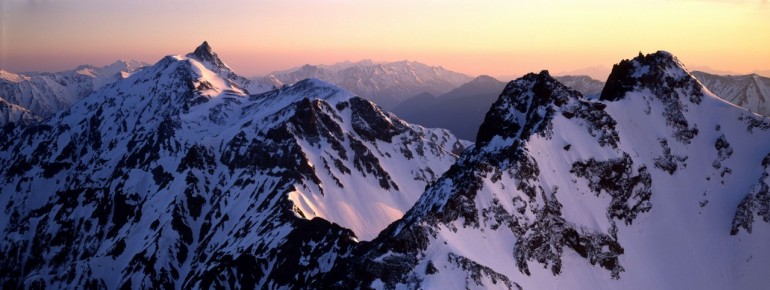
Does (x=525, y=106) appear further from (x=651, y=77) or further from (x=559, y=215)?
(x=651, y=77)

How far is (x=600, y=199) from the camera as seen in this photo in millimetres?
125312

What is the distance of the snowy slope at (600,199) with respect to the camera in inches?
3853

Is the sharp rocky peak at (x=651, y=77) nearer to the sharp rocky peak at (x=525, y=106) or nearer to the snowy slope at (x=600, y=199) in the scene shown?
the snowy slope at (x=600, y=199)

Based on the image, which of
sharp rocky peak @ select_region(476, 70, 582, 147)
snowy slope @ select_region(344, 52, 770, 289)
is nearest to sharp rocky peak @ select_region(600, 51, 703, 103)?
snowy slope @ select_region(344, 52, 770, 289)

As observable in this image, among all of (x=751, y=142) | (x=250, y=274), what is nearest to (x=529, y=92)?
(x=751, y=142)

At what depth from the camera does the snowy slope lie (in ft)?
321

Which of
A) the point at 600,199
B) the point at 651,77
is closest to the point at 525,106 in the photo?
the point at 600,199

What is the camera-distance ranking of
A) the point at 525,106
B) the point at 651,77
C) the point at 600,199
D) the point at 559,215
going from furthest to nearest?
the point at 651,77 → the point at 525,106 → the point at 600,199 → the point at 559,215

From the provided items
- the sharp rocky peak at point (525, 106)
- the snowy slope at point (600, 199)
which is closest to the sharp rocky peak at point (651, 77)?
the snowy slope at point (600, 199)

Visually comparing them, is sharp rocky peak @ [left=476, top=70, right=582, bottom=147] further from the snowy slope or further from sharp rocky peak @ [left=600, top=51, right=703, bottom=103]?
sharp rocky peak @ [left=600, top=51, right=703, bottom=103]

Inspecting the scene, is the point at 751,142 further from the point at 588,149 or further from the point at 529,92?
the point at 529,92

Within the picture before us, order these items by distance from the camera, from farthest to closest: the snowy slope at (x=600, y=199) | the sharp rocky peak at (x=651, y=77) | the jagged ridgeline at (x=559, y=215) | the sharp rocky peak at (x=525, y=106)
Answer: the sharp rocky peak at (x=651, y=77)
the sharp rocky peak at (x=525, y=106)
the jagged ridgeline at (x=559, y=215)
the snowy slope at (x=600, y=199)

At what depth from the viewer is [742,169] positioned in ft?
463

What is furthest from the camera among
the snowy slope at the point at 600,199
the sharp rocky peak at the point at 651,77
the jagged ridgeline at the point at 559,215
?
the sharp rocky peak at the point at 651,77
